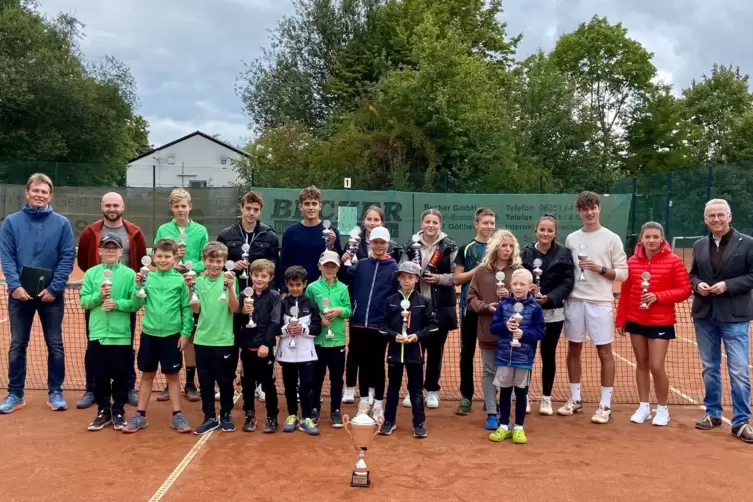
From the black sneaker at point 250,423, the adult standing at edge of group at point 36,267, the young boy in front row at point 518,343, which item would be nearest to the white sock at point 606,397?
the young boy in front row at point 518,343

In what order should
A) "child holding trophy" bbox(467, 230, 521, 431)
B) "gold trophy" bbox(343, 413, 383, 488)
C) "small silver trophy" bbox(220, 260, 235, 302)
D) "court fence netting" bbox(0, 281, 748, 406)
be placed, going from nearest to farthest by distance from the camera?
"gold trophy" bbox(343, 413, 383, 488)
"small silver trophy" bbox(220, 260, 235, 302)
"child holding trophy" bbox(467, 230, 521, 431)
"court fence netting" bbox(0, 281, 748, 406)

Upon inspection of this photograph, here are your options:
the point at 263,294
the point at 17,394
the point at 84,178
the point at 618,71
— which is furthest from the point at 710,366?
the point at 618,71

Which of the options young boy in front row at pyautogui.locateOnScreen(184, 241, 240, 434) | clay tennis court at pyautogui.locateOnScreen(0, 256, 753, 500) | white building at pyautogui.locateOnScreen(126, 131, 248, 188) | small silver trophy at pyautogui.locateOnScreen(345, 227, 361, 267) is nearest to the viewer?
clay tennis court at pyautogui.locateOnScreen(0, 256, 753, 500)

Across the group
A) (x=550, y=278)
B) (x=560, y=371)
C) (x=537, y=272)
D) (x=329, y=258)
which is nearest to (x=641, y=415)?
(x=550, y=278)

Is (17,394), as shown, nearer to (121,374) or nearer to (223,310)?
(121,374)

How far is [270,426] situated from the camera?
4.77 metres

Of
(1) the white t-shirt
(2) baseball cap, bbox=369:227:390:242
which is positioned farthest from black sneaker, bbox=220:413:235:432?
(1) the white t-shirt

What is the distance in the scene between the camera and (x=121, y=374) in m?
4.79

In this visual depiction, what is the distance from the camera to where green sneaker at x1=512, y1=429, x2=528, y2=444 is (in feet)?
15.2

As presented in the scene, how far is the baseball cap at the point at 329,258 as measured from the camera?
189 inches

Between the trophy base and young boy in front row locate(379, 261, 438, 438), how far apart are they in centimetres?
98

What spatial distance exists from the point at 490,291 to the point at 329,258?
50.8 inches

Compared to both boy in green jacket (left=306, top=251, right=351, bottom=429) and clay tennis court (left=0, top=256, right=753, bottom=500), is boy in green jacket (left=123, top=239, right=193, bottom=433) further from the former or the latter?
boy in green jacket (left=306, top=251, right=351, bottom=429)

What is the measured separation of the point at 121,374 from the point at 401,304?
2189mm
